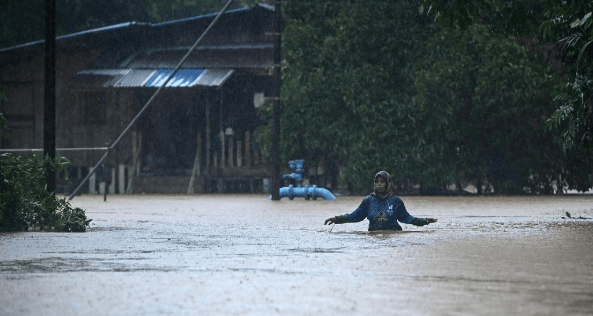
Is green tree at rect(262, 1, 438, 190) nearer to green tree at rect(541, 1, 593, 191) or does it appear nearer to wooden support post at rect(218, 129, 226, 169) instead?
wooden support post at rect(218, 129, 226, 169)

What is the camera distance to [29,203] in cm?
1856

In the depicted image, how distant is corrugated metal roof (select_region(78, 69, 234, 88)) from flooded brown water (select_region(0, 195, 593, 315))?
59.5ft

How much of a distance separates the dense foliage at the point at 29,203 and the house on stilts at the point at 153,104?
2121 cm

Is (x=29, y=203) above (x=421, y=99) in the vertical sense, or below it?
below

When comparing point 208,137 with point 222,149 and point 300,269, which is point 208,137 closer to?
point 222,149

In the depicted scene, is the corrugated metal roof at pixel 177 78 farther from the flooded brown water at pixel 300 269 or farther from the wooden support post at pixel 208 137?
the flooded brown water at pixel 300 269

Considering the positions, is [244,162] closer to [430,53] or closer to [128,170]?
[128,170]

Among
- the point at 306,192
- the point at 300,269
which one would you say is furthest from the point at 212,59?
the point at 300,269

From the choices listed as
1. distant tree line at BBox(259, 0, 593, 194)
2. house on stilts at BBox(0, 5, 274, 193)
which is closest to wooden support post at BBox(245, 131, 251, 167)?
house on stilts at BBox(0, 5, 274, 193)

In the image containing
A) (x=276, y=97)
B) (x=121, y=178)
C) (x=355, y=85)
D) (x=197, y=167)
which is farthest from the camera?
(x=121, y=178)

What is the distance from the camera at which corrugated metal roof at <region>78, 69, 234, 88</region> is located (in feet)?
127

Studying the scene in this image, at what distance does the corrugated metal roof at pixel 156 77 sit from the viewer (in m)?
38.8

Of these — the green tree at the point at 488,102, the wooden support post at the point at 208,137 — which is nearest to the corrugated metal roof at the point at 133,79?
the wooden support post at the point at 208,137

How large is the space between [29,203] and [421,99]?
63.1 ft
